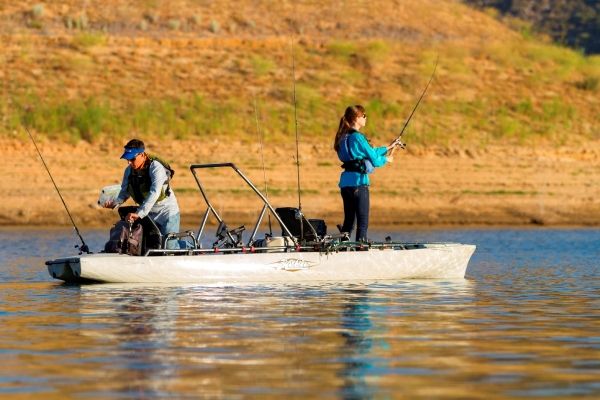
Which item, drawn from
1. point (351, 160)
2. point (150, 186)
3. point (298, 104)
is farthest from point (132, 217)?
point (298, 104)

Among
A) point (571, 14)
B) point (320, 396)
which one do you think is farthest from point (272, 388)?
point (571, 14)

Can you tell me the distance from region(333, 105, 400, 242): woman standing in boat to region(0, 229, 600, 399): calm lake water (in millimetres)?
730

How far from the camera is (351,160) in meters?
16.3

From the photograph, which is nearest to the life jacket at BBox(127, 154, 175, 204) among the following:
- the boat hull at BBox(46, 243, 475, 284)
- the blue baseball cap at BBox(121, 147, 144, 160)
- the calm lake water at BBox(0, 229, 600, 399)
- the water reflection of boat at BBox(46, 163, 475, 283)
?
the blue baseball cap at BBox(121, 147, 144, 160)

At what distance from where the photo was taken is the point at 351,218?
648 inches

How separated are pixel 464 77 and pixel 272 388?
3760cm

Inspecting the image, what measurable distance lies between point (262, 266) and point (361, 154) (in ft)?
4.71

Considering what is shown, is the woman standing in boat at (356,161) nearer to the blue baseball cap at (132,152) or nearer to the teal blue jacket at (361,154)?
the teal blue jacket at (361,154)

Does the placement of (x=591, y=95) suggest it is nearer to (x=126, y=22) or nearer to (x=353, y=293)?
(x=126, y=22)

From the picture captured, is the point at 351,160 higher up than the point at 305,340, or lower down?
higher up

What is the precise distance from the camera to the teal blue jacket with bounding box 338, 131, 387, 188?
16.2 m

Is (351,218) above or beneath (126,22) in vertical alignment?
beneath

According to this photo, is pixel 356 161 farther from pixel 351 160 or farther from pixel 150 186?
pixel 150 186

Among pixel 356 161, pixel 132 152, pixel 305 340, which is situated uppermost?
pixel 132 152
